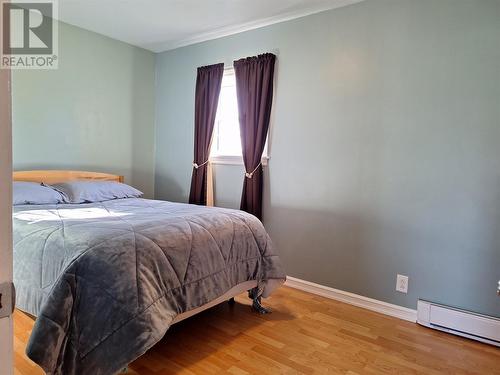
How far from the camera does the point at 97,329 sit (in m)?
1.46

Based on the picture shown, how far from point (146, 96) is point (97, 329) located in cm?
331

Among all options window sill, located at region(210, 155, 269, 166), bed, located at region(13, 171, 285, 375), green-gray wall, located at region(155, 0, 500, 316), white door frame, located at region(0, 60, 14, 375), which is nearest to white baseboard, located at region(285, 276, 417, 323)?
green-gray wall, located at region(155, 0, 500, 316)

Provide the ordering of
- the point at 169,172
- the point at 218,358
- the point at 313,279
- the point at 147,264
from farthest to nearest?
the point at 169,172
the point at 313,279
the point at 218,358
the point at 147,264

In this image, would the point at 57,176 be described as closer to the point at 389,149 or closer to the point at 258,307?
the point at 258,307

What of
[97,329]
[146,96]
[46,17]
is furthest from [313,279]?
[46,17]

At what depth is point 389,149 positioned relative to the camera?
2.61m

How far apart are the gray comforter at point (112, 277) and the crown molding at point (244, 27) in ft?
6.59

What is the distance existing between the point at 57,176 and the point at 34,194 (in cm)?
66

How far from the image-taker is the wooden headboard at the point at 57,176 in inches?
121

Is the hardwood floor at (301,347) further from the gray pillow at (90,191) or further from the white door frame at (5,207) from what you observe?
the white door frame at (5,207)

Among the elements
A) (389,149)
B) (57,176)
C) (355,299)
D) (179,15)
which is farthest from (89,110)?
(355,299)

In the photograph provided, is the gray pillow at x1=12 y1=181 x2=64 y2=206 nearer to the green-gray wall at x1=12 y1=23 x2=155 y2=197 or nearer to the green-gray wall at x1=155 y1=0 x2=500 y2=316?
the green-gray wall at x1=12 y1=23 x2=155 y2=197

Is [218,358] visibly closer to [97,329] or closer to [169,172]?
[97,329]

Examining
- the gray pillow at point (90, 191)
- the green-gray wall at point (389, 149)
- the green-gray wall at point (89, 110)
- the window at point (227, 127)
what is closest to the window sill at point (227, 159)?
the window at point (227, 127)
